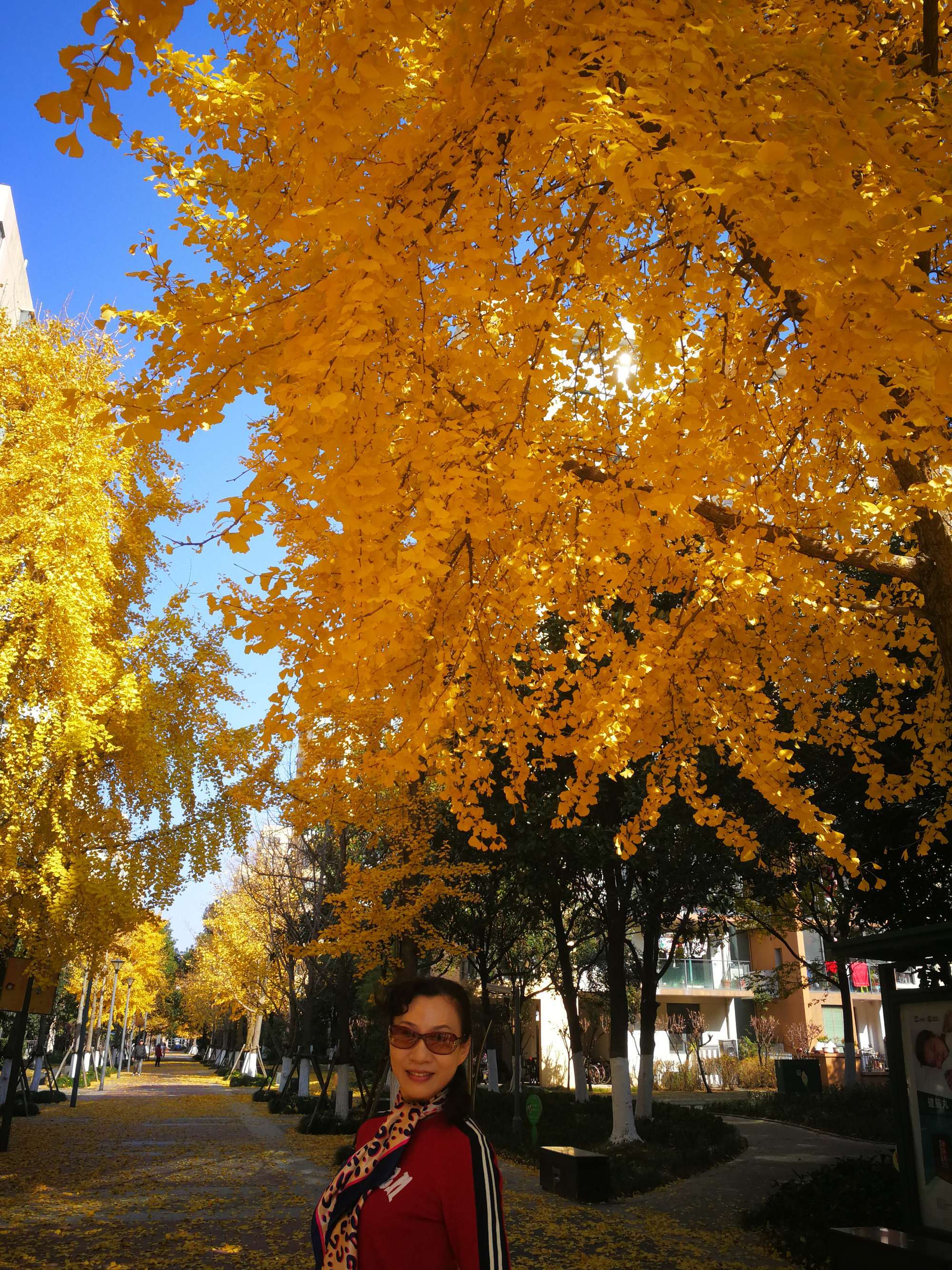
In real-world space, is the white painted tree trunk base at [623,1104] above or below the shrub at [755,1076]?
above

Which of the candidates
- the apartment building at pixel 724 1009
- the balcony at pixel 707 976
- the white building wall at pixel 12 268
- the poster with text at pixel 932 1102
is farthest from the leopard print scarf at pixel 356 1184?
the balcony at pixel 707 976

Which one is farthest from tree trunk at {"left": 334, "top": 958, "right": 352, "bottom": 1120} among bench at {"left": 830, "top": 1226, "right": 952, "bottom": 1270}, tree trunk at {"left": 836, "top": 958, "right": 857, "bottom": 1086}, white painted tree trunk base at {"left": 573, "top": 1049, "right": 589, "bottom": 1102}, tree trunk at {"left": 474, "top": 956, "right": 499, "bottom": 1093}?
bench at {"left": 830, "top": 1226, "right": 952, "bottom": 1270}

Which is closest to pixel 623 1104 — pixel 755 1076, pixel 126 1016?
pixel 755 1076

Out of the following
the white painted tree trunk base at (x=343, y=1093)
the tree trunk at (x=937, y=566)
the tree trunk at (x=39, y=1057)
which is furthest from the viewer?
the tree trunk at (x=39, y=1057)

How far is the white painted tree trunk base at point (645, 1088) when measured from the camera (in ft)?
41.6

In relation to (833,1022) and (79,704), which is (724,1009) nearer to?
(833,1022)

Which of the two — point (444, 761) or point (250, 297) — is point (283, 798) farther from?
point (250, 297)

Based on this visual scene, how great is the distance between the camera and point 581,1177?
27.9 ft

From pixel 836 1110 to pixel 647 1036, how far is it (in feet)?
16.4

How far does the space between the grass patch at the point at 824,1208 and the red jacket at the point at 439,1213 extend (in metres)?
5.99

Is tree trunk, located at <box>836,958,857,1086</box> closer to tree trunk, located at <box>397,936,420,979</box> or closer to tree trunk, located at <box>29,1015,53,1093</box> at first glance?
tree trunk, located at <box>397,936,420,979</box>

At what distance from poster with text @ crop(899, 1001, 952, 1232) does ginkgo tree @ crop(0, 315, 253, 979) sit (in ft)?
27.8

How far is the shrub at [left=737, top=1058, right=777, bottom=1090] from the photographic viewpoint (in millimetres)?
24094

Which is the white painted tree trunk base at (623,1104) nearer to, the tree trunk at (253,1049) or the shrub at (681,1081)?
the shrub at (681,1081)
